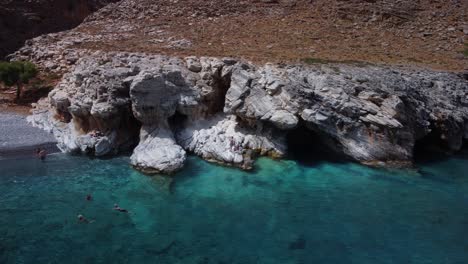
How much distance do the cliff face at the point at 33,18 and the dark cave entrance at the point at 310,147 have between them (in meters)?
38.0

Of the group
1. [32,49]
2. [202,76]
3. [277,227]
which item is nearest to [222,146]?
[202,76]

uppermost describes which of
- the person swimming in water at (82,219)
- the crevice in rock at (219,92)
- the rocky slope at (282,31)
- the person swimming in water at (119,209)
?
the rocky slope at (282,31)

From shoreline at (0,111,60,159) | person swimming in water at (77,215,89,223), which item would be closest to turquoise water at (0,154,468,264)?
person swimming in water at (77,215,89,223)

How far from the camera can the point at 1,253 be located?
15.9 m

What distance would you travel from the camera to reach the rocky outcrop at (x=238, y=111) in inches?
1027

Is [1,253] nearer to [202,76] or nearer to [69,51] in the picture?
[202,76]

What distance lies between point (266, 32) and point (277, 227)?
28847 millimetres

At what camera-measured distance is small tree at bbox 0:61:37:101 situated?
114 ft

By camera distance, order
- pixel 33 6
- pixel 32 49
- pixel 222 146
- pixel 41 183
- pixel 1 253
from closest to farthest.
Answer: pixel 1 253, pixel 41 183, pixel 222 146, pixel 32 49, pixel 33 6

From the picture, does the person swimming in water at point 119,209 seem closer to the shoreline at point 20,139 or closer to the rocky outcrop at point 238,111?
the rocky outcrop at point 238,111

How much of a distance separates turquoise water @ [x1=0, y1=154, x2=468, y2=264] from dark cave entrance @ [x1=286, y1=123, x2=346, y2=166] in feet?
3.56

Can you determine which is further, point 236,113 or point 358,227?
point 236,113

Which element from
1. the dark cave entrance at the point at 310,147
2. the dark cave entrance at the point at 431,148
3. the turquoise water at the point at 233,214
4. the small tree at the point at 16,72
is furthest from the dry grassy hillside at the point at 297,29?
the turquoise water at the point at 233,214

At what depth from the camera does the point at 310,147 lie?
1141 inches
